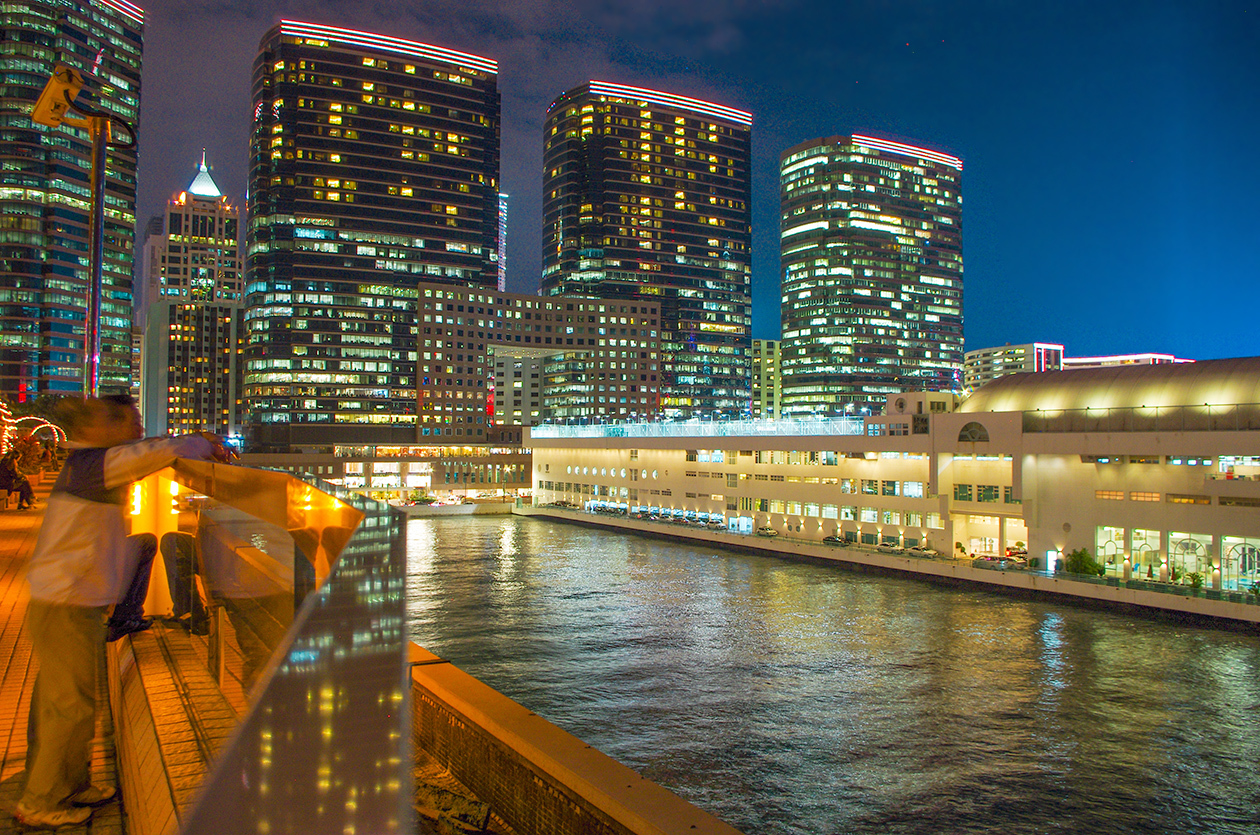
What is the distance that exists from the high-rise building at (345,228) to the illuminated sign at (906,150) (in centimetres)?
7463

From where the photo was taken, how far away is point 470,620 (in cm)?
2836

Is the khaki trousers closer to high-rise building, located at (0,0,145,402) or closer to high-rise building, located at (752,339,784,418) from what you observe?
high-rise building, located at (0,0,145,402)

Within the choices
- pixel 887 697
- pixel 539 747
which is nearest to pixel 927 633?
pixel 887 697

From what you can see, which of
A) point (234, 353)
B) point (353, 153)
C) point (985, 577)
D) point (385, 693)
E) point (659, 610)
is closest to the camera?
point (385, 693)

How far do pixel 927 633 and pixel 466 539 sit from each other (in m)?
32.0

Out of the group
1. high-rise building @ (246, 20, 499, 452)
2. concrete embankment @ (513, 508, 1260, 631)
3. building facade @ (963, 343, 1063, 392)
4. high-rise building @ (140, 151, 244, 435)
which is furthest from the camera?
building facade @ (963, 343, 1063, 392)

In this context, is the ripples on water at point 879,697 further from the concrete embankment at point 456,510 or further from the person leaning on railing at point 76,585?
the concrete embankment at point 456,510

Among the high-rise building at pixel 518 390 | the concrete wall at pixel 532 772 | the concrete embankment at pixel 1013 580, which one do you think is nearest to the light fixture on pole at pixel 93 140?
the concrete wall at pixel 532 772

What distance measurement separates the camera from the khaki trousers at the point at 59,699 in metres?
3.03

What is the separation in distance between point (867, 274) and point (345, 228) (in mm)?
86763

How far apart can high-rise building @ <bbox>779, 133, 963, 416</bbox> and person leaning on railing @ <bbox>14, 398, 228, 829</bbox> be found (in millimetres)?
139550

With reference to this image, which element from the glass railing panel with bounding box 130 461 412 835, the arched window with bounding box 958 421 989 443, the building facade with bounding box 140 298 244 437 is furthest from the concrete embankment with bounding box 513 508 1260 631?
the building facade with bounding box 140 298 244 437

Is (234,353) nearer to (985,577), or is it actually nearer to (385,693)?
(985,577)

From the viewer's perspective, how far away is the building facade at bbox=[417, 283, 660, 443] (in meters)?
99.4
